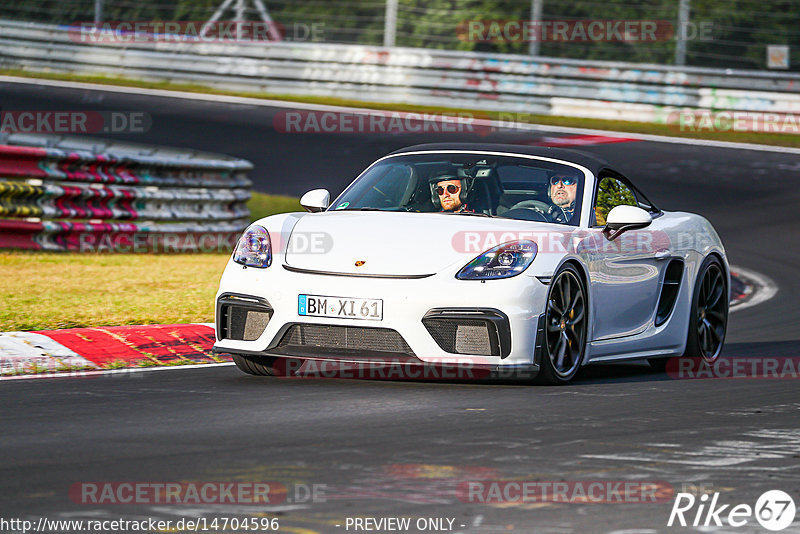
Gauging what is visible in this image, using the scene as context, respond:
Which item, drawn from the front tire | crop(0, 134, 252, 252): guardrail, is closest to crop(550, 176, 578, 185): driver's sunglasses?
the front tire

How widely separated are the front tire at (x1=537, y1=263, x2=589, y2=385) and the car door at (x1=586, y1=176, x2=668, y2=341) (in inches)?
7.1

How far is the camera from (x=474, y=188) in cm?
842

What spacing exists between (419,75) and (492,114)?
59.1 inches

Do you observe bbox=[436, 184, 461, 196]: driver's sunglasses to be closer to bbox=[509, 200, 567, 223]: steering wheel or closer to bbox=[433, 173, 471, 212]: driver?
bbox=[433, 173, 471, 212]: driver

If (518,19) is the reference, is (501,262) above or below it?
below

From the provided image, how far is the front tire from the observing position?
300 inches

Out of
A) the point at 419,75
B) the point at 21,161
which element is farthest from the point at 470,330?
the point at 419,75

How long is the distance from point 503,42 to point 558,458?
892 inches

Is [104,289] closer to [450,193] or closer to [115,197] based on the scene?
[115,197]

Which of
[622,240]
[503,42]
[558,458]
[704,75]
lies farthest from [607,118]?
[558,458]

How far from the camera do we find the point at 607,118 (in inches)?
983

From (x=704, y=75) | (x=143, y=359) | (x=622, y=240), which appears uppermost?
(x=704, y=75)

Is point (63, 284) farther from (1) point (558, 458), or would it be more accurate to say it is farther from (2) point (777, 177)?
(2) point (777, 177)

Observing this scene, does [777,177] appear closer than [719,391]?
No
